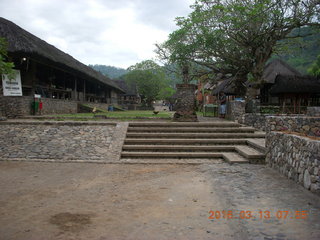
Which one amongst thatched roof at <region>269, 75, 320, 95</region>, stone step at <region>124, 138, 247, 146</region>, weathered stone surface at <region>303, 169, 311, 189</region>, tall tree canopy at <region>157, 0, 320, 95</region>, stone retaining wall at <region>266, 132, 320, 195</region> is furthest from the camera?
thatched roof at <region>269, 75, 320, 95</region>

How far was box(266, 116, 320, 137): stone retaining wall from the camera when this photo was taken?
700cm

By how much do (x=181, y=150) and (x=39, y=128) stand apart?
577 cm

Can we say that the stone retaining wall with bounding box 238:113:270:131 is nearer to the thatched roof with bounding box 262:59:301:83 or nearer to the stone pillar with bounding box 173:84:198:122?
the stone pillar with bounding box 173:84:198:122

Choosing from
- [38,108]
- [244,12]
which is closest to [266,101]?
[244,12]

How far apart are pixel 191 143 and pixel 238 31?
906 cm

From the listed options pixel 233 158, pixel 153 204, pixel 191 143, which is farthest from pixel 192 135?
pixel 153 204

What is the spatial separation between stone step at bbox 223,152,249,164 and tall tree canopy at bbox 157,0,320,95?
341 inches

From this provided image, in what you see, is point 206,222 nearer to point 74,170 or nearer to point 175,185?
point 175,185

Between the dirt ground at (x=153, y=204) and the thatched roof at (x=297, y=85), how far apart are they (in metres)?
15.5

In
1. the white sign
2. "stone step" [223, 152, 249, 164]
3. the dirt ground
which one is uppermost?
the white sign

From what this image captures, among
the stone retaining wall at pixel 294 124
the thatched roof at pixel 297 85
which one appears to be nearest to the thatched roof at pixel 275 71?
the thatched roof at pixel 297 85

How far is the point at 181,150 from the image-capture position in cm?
850

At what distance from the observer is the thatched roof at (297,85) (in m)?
18.8

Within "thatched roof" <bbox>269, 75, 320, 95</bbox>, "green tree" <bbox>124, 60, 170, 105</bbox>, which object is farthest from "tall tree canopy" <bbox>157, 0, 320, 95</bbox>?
"green tree" <bbox>124, 60, 170, 105</bbox>
